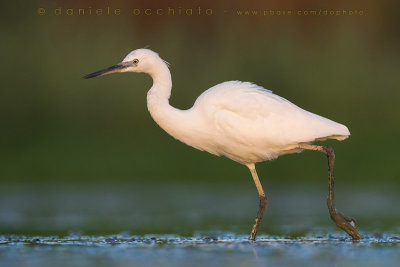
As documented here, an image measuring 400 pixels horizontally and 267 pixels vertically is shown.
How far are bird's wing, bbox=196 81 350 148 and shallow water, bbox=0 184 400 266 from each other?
3.51ft

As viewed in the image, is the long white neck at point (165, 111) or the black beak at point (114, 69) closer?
the long white neck at point (165, 111)

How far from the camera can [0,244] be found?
9797 mm

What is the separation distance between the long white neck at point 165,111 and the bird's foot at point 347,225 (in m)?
1.82

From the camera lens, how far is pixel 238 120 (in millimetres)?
10477

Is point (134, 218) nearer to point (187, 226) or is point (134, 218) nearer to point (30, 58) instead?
point (187, 226)

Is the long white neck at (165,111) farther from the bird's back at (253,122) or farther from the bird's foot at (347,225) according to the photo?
the bird's foot at (347,225)

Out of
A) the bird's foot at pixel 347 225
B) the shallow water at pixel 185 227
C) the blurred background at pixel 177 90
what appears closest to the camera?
the shallow water at pixel 185 227

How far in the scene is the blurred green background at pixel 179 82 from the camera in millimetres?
17641

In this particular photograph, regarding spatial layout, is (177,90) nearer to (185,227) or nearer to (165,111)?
(185,227)

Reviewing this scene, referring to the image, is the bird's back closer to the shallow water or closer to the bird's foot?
the bird's foot

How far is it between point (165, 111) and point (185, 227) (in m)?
1.83

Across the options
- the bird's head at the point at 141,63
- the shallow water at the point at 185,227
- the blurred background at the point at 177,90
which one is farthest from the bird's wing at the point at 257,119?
the blurred background at the point at 177,90

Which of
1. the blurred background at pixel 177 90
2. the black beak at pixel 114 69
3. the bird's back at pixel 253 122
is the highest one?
the black beak at pixel 114 69

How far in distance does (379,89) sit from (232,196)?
6394 mm
